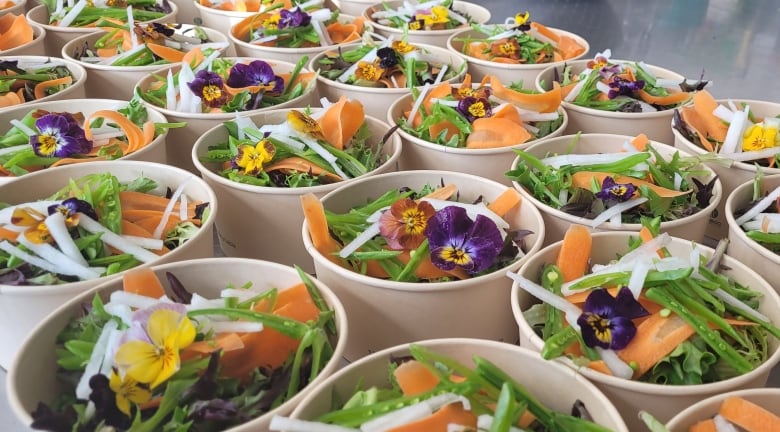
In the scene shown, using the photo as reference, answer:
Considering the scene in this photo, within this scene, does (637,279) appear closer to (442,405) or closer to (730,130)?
(442,405)

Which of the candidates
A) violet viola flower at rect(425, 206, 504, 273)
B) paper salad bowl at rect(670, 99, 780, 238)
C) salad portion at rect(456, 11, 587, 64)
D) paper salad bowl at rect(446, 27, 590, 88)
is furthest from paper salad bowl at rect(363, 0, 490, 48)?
violet viola flower at rect(425, 206, 504, 273)

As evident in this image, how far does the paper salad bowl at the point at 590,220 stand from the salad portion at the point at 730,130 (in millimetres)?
101

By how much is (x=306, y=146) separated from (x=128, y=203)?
1.34ft

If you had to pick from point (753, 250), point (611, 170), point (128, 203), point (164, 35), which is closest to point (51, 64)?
point (164, 35)

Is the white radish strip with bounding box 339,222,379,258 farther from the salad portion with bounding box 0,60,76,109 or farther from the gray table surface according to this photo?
the gray table surface

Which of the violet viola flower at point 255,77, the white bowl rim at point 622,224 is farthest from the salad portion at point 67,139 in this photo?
the white bowl rim at point 622,224

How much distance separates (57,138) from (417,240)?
885mm

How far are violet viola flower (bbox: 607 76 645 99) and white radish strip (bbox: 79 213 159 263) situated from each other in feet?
4.17

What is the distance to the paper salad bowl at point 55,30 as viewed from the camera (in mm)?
2260

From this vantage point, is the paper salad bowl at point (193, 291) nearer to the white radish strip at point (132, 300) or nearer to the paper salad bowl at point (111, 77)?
the white radish strip at point (132, 300)

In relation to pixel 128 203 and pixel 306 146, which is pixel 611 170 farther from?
pixel 128 203

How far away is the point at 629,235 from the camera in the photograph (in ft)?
4.14

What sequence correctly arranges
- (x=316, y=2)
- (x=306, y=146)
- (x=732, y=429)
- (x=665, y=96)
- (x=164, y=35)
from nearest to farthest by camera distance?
(x=732, y=429) → (x=306, y=146) → (x=665, y=96) → (x=164, y=35) → (x=316, y=2)

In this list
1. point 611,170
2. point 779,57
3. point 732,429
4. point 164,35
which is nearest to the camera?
point 732,429
